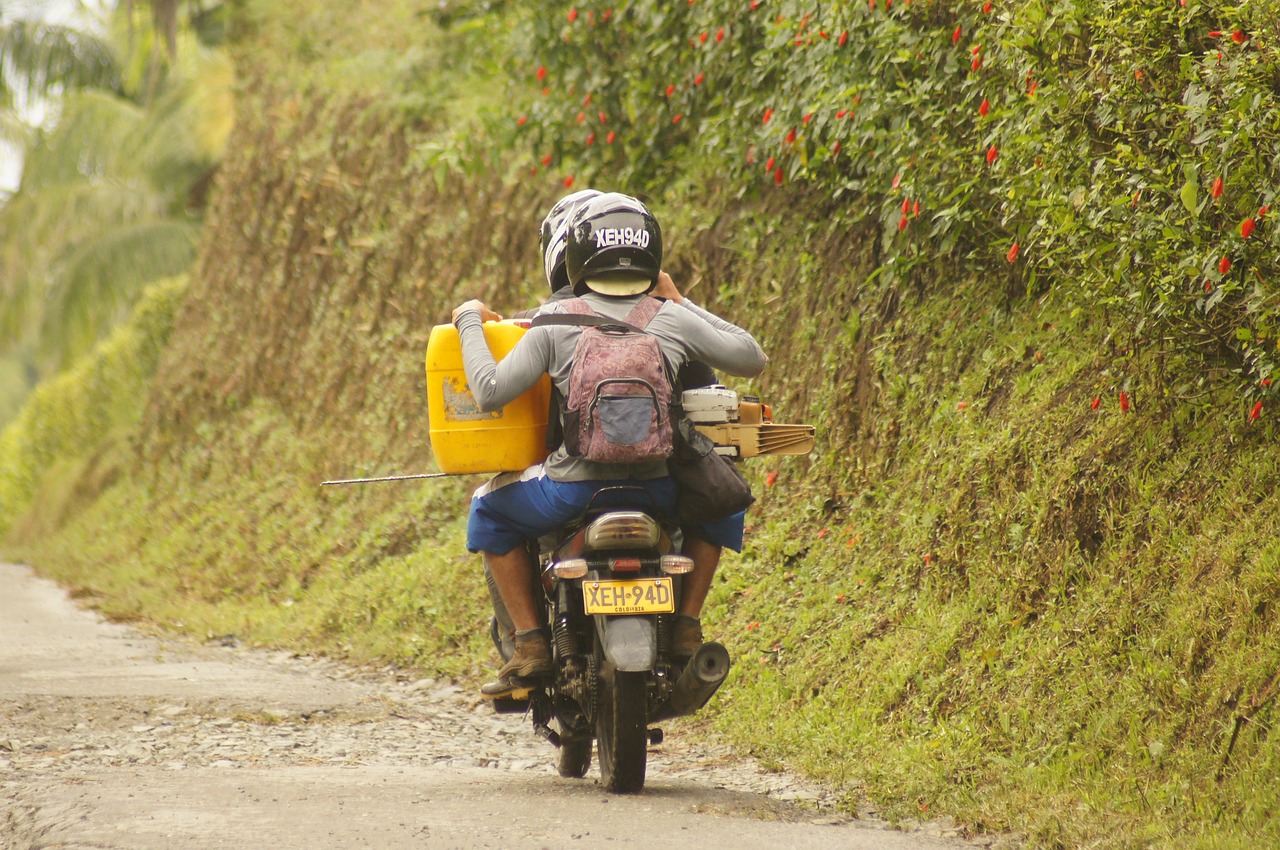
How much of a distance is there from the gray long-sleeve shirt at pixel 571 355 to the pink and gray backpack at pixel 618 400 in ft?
0.32

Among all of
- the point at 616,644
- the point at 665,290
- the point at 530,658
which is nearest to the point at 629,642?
the point at 616,644

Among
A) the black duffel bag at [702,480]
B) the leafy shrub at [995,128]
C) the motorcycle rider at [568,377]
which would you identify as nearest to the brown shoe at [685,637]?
the motorcycle rider at [568,377]

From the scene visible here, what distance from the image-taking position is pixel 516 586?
5508 mm

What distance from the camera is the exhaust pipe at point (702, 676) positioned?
521cm

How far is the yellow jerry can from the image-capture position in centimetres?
539

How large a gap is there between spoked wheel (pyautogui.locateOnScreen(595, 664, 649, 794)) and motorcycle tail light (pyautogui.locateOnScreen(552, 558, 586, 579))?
1.17 feet

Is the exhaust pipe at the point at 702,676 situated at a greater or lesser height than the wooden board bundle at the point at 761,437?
lesser

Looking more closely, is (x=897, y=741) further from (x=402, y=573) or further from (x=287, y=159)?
(x=287, y=159)

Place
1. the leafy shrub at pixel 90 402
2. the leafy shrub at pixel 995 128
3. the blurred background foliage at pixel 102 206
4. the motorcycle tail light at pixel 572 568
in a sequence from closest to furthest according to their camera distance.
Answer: the leafy shrub at pixel 995 128 < the motorcycle tail light at pixel 572 568 < the leafy shrub at pixel 90 402 < the blurred background foliage at pixel 102 206

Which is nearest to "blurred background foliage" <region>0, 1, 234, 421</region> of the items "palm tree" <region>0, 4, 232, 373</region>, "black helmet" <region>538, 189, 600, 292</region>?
"palm tree" <region>0, 4, 232, 373</region>

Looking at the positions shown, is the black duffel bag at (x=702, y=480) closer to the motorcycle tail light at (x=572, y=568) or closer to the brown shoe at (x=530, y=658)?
the motorcycle tail light at (x=572, y=568)

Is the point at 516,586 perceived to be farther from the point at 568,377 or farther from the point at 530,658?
the point at 568,377

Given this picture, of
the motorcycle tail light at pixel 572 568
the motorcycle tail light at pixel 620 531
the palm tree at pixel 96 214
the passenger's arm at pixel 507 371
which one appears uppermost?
the palm tree at pixel 96 214

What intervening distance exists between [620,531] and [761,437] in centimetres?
90
